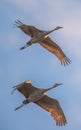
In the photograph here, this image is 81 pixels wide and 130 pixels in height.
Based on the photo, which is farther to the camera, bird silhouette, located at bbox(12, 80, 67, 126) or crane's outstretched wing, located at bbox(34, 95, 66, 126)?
crane's outstretched wing, located at bbox(34, 95, 66, 126)

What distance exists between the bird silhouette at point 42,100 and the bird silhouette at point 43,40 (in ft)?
8.85

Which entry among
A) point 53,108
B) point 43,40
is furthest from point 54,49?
point 53,108

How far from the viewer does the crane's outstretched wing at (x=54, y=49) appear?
46875 mm

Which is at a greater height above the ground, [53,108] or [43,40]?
[43,40]

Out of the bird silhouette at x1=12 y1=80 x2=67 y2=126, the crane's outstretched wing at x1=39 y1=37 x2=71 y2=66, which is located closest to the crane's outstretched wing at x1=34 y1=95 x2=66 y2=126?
the bird silhouette at x1=12 y1=80 x2=67 y2=126

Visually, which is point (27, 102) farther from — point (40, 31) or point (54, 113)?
point (40, 31)

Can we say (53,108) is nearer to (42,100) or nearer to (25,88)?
(42,100)

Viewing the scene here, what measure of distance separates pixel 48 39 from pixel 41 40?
5.14ft

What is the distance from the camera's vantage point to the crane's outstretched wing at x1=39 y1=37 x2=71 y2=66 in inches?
1845

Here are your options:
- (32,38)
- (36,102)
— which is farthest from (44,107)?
(32,38)

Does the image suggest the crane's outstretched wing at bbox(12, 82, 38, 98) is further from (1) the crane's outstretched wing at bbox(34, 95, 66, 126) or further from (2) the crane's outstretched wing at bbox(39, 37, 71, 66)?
(2) the crane's outstretched wing at bbox(39, 37, 71, 66)

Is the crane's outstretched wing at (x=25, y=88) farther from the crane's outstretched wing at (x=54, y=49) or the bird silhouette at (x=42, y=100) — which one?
the crane's outstretched wing at (x=54, y=49)

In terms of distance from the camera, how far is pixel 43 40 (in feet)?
154

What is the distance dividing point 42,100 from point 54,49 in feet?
15.7
